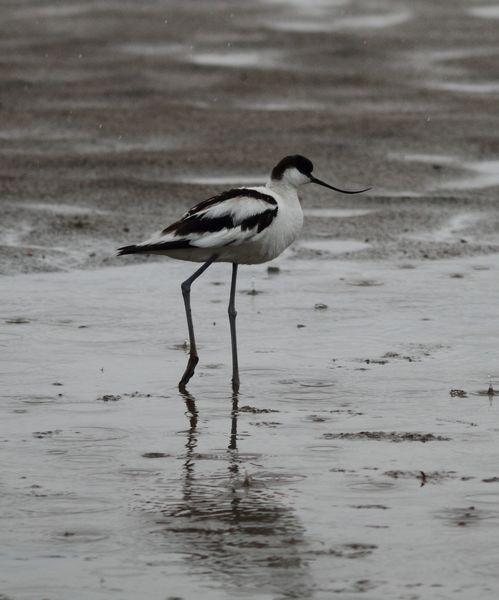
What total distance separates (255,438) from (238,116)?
896 cm

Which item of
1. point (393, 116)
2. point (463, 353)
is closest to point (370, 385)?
point (463, 353)

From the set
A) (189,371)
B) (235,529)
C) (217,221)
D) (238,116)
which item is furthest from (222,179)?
(235,529)

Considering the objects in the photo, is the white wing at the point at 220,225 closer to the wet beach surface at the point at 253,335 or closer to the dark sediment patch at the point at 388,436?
the wet beach surface at the point at 253,335

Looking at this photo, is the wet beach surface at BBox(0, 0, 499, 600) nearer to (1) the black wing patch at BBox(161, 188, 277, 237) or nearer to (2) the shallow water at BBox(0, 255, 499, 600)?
(2) the shallow water at BBox(0, 255, 499, 600)

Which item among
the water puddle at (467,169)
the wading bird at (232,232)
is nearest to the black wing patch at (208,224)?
the wading bird at (232,232)

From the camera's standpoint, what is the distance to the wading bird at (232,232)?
300 inches

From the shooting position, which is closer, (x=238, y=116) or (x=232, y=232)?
(x=232, y=232)

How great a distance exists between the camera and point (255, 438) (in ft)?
21.0

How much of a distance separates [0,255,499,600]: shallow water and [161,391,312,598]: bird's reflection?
0.01m

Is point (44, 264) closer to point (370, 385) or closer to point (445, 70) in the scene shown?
point (370, 385)

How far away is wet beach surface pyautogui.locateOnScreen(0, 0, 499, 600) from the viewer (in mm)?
5076

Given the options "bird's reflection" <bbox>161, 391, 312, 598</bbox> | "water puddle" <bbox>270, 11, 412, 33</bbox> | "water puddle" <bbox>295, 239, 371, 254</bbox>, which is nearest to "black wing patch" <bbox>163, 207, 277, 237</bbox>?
"bird's reflection" <bbox>161, 391, 312, 598</bbox>

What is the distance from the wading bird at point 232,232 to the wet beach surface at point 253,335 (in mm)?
504

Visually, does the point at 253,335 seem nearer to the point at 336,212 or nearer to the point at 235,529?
the point at 235,529
